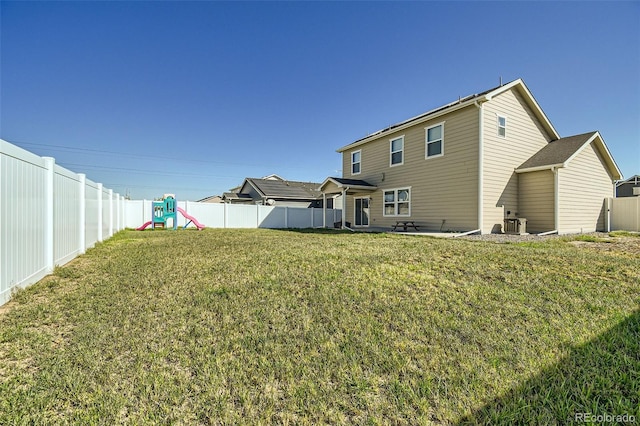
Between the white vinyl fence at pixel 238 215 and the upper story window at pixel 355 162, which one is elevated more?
the upper story window at pixel 355 162

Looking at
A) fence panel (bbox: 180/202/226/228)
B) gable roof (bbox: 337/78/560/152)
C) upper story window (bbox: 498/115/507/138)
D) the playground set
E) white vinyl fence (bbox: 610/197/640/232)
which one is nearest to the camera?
gable roof (bbox: 337/78/560/152)

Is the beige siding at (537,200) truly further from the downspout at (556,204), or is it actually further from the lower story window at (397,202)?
the lower story window at (397,202)

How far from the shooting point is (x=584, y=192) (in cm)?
1205

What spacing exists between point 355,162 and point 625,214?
13.4 meters

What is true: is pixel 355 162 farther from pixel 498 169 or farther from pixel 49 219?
pixel 49 219

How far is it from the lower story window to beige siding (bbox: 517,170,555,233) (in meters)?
4.56

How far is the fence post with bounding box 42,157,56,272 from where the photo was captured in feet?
13.2

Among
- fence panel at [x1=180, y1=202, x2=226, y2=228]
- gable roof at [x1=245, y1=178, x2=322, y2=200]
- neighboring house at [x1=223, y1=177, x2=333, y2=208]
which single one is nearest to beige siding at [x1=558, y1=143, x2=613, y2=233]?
neighboring house at [x1=223, y1=177, x2=333, y2=208]

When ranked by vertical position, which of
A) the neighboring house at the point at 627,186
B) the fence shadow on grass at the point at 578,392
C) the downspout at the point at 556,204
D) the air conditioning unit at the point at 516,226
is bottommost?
the fence shadow on grass at the point at 578,392

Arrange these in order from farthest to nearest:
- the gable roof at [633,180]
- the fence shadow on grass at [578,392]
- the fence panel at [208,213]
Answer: the gable roof at [633,180]
the fence panel at [208,213]
the fence shadow on grass at [578,392]

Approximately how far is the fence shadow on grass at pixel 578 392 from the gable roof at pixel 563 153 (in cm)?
1090

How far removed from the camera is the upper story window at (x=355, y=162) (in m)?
17.2

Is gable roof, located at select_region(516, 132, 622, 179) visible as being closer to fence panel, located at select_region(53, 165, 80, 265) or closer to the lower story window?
the lower story window

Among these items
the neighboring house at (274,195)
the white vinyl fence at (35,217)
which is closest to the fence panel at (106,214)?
the white vinyl fence at (35,217)
